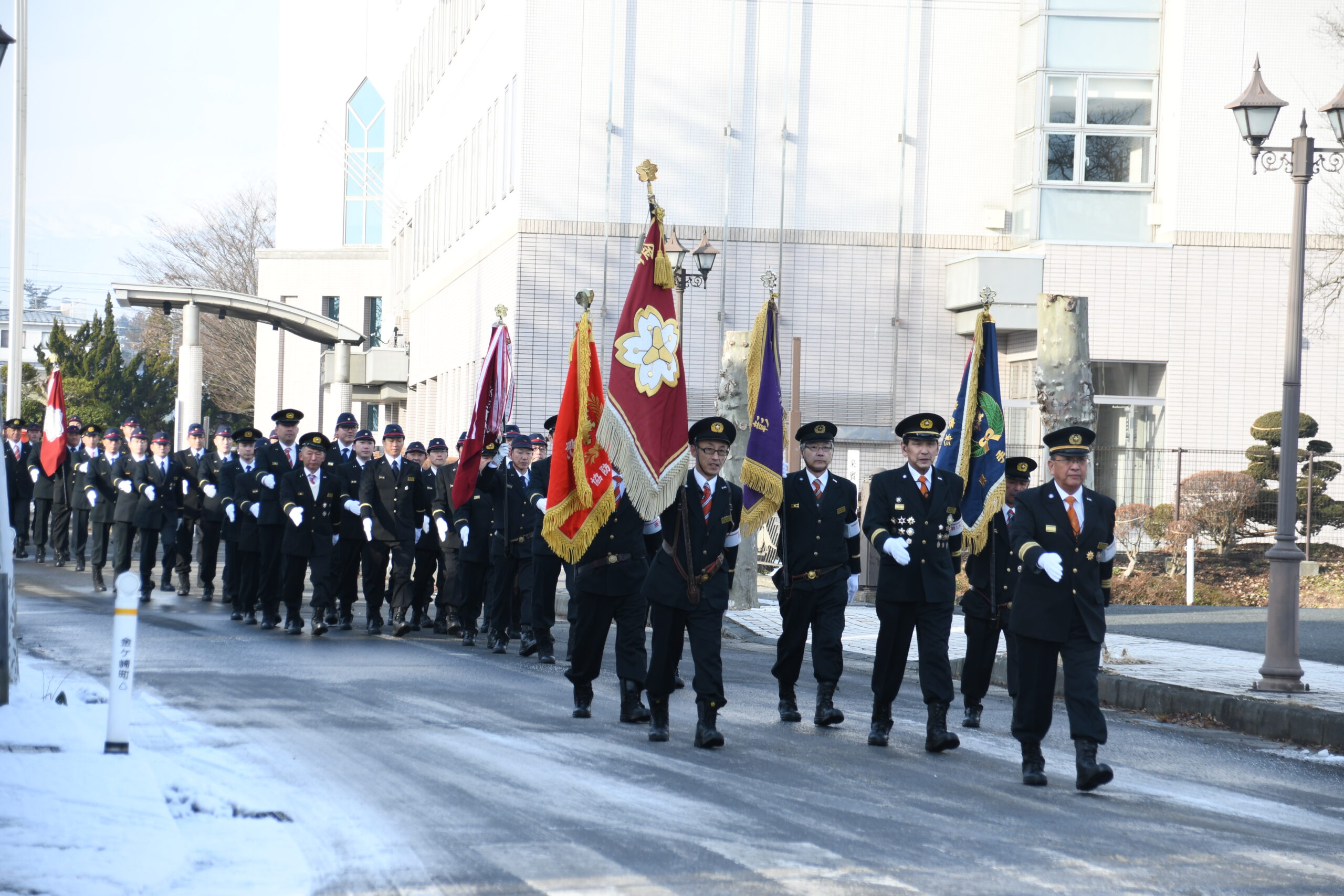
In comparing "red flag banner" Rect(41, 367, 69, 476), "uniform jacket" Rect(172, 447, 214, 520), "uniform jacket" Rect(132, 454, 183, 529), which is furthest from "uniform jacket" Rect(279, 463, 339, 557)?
"red flag banner" Rect(41, 367, 69, 476)

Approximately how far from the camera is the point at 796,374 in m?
19.4

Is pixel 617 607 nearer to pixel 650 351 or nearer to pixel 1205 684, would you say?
pixel 650 351

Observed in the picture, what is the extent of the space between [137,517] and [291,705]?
989 cm

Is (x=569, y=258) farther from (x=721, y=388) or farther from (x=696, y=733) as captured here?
(x=696, y=733)

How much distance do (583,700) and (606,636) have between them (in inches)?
17.4

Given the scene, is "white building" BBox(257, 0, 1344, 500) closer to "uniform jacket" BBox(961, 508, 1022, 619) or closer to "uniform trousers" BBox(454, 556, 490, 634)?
"uniform trousers" BBox(454, 556, 490, 634)

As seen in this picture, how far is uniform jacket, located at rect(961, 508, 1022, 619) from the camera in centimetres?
1073

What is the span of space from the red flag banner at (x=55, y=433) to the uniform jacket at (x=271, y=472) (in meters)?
8.75

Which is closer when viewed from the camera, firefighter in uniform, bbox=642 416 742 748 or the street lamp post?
firefighter in uniform, bbox=642 416 742 748

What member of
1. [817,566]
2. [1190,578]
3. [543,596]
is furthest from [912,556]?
[1190,578]

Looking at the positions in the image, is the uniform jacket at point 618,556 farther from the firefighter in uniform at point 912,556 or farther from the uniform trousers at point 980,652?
the uniform trousers at point 980,652

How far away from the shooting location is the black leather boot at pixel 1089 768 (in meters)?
8.05

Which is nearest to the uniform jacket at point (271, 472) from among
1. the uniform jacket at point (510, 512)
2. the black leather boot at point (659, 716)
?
the uniform jacket at point (510, 512)

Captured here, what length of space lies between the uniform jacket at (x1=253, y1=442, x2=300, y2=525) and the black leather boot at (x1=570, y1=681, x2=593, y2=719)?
21.5 feet
